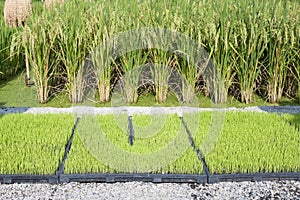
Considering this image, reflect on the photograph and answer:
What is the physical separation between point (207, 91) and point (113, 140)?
6.83ft

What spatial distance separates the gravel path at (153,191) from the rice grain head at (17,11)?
3344 mm

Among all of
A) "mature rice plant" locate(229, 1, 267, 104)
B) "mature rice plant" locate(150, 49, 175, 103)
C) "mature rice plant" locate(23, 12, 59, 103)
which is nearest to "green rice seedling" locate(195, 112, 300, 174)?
"mature rice plant" locate(229, 1, 267, 104)

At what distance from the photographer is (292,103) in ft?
17.7

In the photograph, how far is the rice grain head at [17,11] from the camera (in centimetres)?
586

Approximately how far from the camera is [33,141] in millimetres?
3725

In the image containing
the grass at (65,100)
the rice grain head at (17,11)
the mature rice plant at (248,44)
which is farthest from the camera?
the rice grain head at (17,11)

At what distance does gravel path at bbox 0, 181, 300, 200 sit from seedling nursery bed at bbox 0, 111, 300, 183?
0.05 m

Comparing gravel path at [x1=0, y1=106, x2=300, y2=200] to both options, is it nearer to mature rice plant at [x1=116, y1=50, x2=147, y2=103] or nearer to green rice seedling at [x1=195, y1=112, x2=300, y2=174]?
green rice seedling at [x1=195, y1=112, x2=300, y2=174]

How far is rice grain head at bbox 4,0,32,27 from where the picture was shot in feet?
19.2

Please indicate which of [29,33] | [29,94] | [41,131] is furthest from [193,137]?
[29,94]

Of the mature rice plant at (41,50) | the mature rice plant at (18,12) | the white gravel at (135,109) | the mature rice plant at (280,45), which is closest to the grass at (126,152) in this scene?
the white gravel at (135,109)

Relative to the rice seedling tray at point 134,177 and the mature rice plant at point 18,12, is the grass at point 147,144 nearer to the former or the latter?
the rice seedling tray at point 134,177

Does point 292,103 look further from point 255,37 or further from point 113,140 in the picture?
point 113,140

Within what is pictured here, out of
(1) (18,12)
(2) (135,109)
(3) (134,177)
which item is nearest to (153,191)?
(3) (134,177)
